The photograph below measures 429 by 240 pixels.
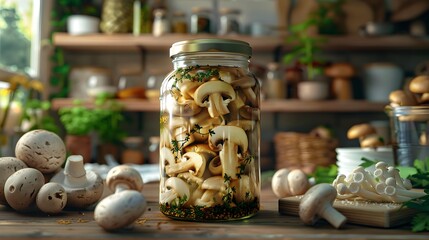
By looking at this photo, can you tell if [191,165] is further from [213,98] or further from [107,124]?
[107,124]

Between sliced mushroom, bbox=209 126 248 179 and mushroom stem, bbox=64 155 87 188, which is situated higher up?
sliced mushroom, bbox=209 126 248 179

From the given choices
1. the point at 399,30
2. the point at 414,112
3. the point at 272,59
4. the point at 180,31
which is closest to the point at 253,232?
the point at 414,112

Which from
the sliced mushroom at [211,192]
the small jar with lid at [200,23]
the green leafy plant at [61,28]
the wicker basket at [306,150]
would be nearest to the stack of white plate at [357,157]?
the sliced mushroom at [211,192]

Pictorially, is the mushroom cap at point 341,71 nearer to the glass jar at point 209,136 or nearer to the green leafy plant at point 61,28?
the green leafy plant at point 61,28

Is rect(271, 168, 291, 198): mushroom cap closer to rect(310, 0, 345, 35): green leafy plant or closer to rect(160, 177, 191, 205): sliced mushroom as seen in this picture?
rect(160, 177, 191, 205): sliced mushroom

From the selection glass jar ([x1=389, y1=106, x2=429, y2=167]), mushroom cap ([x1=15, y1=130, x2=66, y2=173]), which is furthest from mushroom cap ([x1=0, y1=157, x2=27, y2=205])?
glass jar ([x1=389, y1=106, x2=429, y2=167])

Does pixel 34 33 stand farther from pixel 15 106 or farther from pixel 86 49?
pixel 15 106
